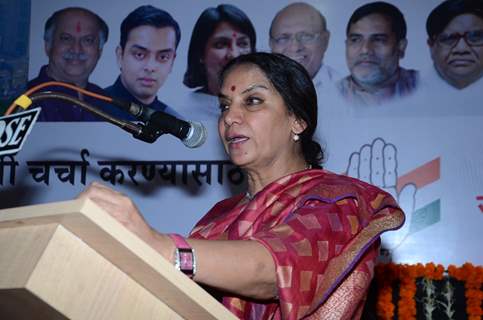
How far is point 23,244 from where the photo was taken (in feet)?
3.50

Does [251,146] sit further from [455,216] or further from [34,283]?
[455,216]

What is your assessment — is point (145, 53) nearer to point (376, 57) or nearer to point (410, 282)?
point (376, 57)

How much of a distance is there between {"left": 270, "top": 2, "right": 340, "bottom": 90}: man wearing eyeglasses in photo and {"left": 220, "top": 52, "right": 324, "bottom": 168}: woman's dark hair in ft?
5.49

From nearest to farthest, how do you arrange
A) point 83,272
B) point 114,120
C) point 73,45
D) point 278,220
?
point 83,272, point 114,120, point 278,220, point 73,45

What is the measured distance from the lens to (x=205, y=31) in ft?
13.4

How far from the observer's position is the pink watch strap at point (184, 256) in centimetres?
122

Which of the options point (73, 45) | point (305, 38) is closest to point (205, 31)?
point (305, 38)

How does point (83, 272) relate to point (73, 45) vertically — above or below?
below

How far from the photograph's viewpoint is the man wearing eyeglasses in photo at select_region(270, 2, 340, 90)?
389 cm

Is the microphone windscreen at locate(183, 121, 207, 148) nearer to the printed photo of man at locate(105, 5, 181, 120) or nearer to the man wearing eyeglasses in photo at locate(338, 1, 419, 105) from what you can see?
the man wearing eyeglasses in photo at locate(338, 1, 419, 105)

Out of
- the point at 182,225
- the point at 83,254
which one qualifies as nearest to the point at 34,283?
the point at 83,254

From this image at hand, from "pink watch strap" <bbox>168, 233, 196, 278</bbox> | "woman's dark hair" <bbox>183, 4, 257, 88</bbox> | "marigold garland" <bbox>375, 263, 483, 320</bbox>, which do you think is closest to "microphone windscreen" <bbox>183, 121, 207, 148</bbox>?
"pink watch strap" <bbox>168, 233, 196, 278</bbox>

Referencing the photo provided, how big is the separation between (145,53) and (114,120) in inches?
108

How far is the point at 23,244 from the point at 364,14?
315 cm
